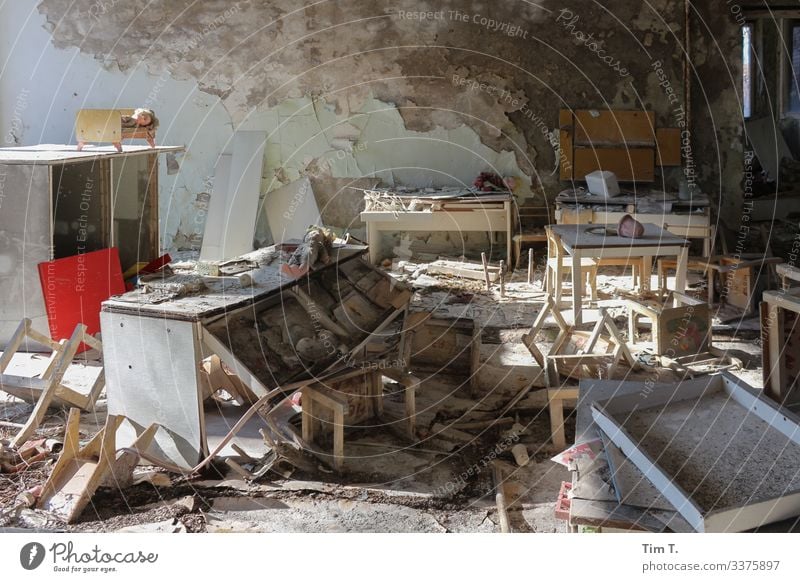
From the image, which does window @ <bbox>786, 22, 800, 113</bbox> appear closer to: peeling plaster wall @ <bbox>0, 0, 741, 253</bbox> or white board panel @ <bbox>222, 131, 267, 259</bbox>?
peeling plaster wall @ <bbox>0, 0, 741, 253</bbox>

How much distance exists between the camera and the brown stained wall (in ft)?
41.7

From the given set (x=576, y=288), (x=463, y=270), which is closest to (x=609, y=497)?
(x=576, y=288)

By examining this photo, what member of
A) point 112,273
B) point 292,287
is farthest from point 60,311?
point 292,287

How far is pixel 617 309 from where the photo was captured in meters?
10.3

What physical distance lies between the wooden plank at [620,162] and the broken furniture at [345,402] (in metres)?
6.35

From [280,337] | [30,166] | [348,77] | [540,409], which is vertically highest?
[348,77]

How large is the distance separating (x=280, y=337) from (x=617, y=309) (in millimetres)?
4559

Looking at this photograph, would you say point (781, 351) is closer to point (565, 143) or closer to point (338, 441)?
point (338, 441)

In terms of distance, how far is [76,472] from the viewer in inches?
242

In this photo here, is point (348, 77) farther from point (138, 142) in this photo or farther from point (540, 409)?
point (540, 409)

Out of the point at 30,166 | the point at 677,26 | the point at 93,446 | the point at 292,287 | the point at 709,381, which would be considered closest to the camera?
the point at 709,381
